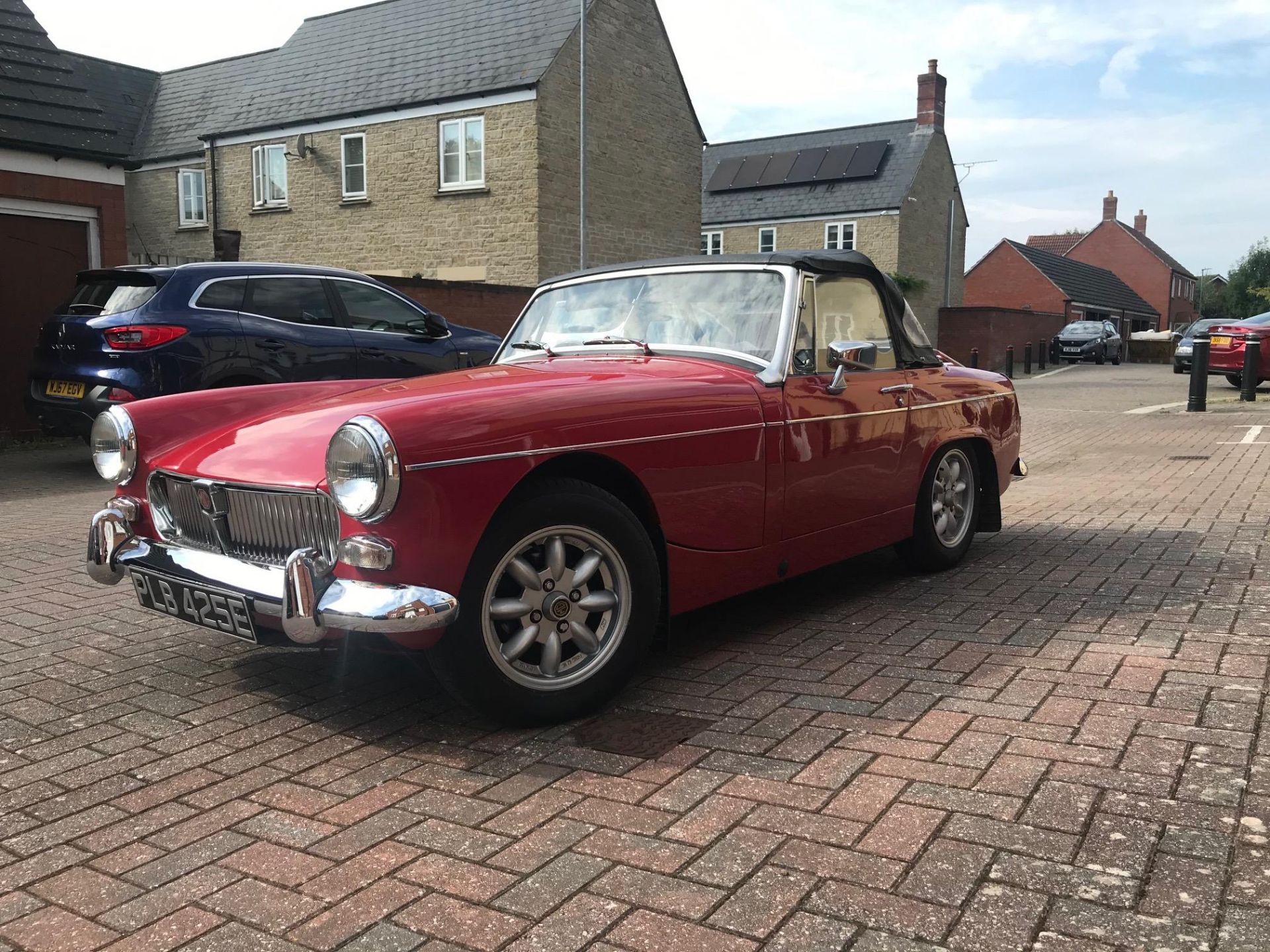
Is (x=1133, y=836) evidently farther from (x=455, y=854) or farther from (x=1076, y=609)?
(x=1076, y=609)

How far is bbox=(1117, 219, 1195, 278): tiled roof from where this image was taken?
69.9 meters

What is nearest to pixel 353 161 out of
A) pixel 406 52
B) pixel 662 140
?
pixel 406 52

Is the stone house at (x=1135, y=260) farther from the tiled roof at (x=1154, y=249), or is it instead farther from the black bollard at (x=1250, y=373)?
the black bollard at (x=1250, y=373)

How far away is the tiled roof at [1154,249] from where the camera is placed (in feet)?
229

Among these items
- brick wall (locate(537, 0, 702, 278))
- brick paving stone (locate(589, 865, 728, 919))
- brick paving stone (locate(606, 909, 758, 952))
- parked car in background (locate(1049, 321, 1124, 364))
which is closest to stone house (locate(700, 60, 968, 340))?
parked car in background (locate(1049, 321, 1124, 364))

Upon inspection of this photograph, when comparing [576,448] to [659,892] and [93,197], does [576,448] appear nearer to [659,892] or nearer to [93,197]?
[659,892]

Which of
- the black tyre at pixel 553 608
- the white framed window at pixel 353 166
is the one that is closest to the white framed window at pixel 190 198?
the white framed window at pixel 353 166

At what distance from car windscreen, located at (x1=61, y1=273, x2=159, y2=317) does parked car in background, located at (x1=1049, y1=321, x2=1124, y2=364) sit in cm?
3411

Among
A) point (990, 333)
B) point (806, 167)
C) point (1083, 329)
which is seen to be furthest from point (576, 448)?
point (806, 167)

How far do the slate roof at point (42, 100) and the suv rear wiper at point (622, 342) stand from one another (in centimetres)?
944

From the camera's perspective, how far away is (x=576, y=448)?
135 inches

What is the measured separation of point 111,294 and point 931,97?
38.3 m

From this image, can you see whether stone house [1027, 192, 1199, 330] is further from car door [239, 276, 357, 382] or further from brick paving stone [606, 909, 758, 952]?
brick paving stone [606, 909, 758, 952]

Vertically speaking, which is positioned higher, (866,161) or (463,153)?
(866,161)
